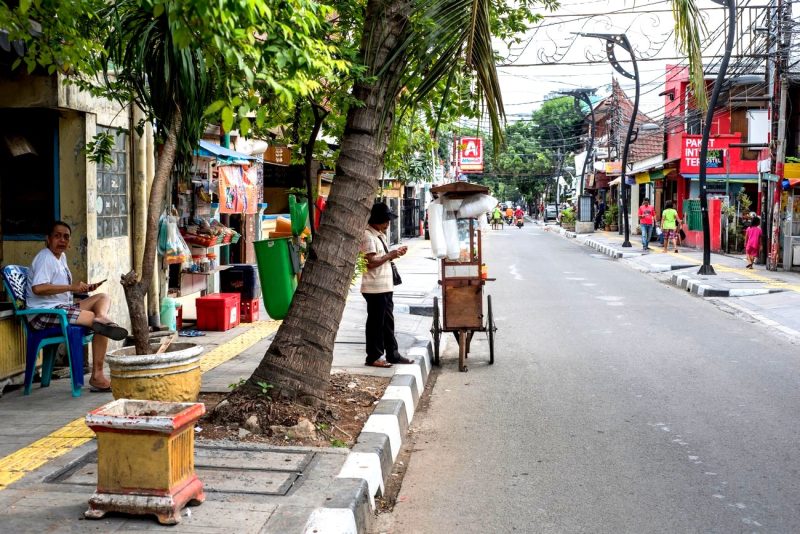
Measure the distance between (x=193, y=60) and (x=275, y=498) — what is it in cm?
336

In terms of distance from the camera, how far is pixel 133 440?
14.5 feet

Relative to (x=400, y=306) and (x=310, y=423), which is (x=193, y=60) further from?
(x=400, y=306)

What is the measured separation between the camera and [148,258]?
19.4ft

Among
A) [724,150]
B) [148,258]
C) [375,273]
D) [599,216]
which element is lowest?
[375,273]

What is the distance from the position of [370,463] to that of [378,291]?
12.1ft

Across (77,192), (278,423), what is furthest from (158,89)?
(77,192)

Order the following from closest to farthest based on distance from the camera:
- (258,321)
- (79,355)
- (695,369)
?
(79,355) < (695,369) < (258,321)

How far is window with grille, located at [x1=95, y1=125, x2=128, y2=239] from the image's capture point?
30.4 feet

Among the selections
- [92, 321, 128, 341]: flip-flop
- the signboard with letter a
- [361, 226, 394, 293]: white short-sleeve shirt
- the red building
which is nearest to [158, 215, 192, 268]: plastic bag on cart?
[361, 226, 394, 293]: white short-sleeve shirt

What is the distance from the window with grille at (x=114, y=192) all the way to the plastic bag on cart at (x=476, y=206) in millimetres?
3848

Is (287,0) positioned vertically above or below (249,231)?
above

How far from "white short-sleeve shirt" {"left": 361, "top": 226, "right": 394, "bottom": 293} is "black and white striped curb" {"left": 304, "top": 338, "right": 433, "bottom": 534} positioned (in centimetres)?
91

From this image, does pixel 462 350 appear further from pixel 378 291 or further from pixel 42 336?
pixel 42 336

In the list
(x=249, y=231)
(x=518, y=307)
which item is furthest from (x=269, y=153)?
(x=518, y=307)
